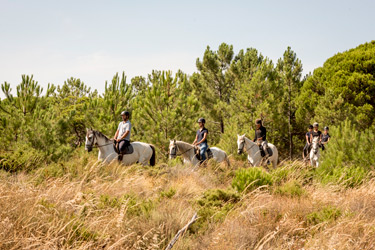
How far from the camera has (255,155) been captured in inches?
465

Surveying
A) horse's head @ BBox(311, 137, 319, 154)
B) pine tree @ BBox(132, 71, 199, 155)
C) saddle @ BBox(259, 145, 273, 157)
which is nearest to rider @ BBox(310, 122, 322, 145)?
horse's head @ BBox(311, 137, 319, 154)

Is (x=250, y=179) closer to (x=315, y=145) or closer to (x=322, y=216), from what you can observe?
(x=322, y=216)

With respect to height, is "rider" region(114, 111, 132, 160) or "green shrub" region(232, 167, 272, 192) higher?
"rider" region(114, 111, 132, 160)

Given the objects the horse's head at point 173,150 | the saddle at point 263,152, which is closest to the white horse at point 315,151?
the saddle at point 263,152

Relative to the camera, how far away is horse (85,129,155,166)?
33.3 ft

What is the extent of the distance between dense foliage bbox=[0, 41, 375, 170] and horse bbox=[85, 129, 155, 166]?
5.61 feet

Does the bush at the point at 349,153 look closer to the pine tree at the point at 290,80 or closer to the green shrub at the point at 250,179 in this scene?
the green shrub at the point at 250,179

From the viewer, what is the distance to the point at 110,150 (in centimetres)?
1057

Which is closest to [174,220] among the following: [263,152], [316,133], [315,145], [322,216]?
[322,216]

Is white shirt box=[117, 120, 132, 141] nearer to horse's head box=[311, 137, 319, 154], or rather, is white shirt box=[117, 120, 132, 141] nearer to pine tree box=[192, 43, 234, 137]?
horse's head box=[311, 137, 319, 154]

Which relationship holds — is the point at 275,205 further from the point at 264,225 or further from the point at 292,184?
the point at 292,184

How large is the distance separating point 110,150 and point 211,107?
55.1 feet

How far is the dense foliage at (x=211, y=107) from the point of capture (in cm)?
1366

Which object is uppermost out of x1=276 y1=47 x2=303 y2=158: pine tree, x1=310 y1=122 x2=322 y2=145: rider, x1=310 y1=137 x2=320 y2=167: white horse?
x1=276 y1=47 x2=303 y2=158: pine tree
